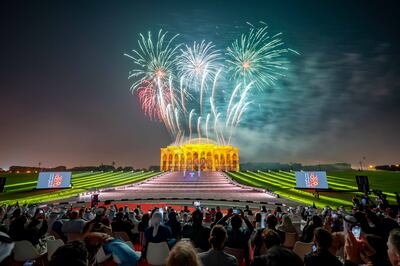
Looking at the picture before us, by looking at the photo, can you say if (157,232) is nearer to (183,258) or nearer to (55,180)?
(183,258)

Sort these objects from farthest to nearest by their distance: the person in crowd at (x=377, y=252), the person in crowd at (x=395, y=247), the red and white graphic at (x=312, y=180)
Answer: the red and white graphic at (x=312, y=180), the person in crowd at (x=377, y=252), the person in crowd at (x=395, y=247)

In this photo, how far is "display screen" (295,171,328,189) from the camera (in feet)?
91.2

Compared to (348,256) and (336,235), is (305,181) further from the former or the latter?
(348,256)

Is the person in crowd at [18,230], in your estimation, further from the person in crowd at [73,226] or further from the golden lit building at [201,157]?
the golden lit building at [201,157]

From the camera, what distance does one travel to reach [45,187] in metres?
27.8

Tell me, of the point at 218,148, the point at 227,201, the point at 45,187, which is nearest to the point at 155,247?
the point at 227,201

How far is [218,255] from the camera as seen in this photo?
359cm

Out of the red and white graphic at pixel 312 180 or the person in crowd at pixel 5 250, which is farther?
the red and white graphic at pixel 312 180

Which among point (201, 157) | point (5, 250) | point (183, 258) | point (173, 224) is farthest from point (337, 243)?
point (201, 157)

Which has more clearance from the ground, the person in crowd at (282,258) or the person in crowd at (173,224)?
the person in crowd at (282,258)

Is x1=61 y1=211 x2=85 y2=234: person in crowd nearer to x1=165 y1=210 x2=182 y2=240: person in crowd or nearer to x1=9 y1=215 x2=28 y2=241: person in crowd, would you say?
x1=9 y1=215 x2=28 y2=241: person in crowd

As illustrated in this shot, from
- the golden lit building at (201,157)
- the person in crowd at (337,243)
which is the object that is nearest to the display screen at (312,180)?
the person in crowd at (337,243)

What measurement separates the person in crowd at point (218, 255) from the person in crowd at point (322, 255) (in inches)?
47.3

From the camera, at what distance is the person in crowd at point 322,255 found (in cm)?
304
